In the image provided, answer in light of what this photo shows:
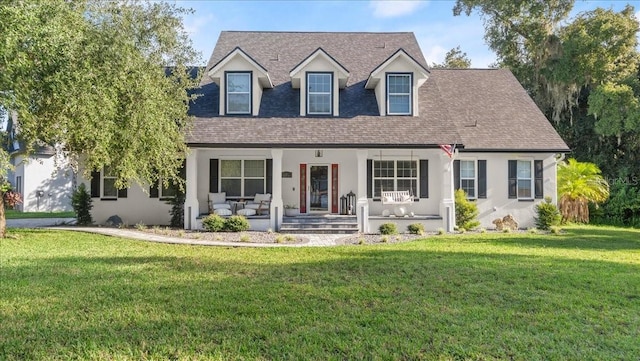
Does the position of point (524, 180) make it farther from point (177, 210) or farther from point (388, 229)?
point (177, 210)

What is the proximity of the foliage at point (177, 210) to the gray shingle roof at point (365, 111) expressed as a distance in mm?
2568

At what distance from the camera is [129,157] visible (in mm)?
11852

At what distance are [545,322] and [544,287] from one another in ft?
5.96

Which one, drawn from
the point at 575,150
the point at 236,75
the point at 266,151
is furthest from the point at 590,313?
the point at 575,150

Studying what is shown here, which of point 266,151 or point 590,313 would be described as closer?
point 590,313

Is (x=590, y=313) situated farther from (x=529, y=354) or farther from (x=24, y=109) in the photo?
(x=24, y=109)

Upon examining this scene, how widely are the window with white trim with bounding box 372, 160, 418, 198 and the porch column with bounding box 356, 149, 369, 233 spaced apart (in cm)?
145

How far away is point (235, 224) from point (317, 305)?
903cm

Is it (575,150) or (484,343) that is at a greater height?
(575,150)

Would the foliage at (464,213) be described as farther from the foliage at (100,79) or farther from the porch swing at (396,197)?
the foliage at (100,79)

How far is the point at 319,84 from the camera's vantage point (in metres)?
15.7

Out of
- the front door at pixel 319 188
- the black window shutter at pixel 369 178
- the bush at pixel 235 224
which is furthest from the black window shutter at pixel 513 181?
the bush at pixel 235 224

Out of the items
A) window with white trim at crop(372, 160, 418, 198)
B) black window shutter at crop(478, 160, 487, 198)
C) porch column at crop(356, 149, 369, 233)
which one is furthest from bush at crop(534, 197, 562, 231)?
porch column at crop(356, 149, 369, 233)

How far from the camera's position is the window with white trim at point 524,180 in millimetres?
16484
